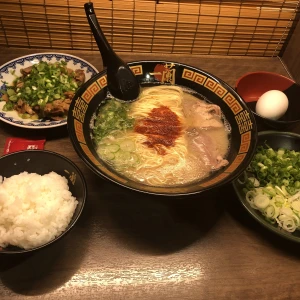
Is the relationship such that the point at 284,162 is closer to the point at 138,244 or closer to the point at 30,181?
the point at 138,244

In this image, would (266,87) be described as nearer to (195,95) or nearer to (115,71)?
(195,95)

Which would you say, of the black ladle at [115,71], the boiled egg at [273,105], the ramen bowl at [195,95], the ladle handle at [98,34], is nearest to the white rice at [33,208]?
the ramen bowl at [195,95]

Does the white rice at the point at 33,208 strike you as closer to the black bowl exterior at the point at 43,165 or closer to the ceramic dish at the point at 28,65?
the black bowl exterior at the point at 43,165

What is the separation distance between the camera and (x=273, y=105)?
184cm

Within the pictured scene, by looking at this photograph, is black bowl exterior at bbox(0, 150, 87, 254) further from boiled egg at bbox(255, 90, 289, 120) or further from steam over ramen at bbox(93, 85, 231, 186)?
boiled egg at bbox(255, 90, 289, 120)

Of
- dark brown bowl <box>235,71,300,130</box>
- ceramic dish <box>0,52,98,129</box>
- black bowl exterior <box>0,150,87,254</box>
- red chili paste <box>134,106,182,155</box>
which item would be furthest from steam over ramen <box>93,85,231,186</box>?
dark brown bowl <box>235,71,300,130</box>

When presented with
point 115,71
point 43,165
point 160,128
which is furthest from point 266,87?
point 43,165

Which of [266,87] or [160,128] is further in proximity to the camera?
[266,87]

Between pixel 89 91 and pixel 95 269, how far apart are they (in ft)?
2.46

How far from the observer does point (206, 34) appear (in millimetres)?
2242

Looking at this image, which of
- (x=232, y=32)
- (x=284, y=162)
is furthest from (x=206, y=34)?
(x=284, y=162)

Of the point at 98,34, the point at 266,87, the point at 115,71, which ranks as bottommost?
the point at 266,87

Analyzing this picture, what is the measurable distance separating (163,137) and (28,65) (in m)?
0.97

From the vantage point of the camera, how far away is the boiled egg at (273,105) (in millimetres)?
1843
